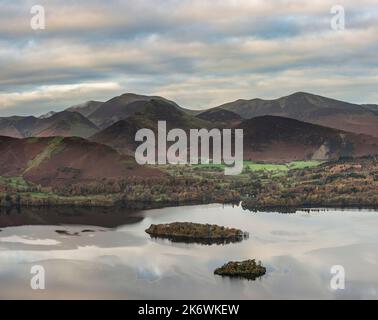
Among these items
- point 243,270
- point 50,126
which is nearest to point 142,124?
→ point 50,126

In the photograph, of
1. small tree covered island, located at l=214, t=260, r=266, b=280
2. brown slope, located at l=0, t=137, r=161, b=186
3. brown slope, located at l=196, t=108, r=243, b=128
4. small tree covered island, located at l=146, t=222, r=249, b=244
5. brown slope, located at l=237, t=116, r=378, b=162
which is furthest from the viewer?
brown slope, located at l=196, t=108, r=243, b=128

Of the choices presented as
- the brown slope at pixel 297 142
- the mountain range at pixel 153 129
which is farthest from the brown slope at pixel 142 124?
the brown slope at pixel 297 142

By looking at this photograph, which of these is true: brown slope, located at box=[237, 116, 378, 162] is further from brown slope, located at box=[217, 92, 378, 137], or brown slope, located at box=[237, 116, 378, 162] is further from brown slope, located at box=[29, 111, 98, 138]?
brown slope, located at box=[29, 111, 98, 138]

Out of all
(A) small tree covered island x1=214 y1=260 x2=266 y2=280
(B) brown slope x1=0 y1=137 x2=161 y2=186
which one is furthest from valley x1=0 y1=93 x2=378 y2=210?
(A) small tree covered island x1=214 y1=260 x2=266 y2=280

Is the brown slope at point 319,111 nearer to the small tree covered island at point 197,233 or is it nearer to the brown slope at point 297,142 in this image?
the brown slope at point 297,142

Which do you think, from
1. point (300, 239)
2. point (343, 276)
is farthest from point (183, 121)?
point (343, 276)

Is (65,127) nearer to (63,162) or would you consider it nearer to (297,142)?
(297,142)

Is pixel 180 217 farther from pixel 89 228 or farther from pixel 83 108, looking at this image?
pixel 83 108
